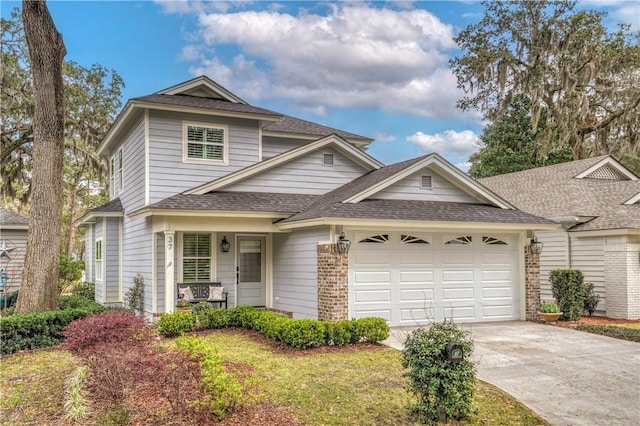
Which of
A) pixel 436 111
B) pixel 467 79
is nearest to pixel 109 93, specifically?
pixel 436 111

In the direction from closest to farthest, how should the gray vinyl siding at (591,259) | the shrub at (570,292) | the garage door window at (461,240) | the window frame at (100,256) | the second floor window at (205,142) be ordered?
the garage door window at (461,240) < the shrub at (570,292) < the second floor window at (205,142) < the gray vinyl siding at (591,259) < the window frame at (100,256)

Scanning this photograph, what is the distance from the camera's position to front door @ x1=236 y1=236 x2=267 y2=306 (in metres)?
14.2

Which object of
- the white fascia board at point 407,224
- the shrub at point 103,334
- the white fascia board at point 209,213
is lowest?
the shrub at point 103,334

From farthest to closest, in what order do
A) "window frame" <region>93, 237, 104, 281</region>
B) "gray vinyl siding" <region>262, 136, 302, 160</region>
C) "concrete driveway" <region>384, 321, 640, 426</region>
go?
"gray vinyl siding" <region>262, 136, 302, 160</region> → "window frame" <region>93, 237, 104, 281</region> → "concrete driveway" <region>384, 321, 640, 426</region>

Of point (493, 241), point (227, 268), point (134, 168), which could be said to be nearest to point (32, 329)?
point (227, 268)

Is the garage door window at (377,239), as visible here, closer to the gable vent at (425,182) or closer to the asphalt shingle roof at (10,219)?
the gable vent at (425,182)

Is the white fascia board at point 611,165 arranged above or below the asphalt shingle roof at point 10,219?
above

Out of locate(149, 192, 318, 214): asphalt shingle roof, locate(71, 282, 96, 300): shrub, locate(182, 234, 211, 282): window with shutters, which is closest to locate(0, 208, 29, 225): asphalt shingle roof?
locate(71, 282, 96, 300): shrub

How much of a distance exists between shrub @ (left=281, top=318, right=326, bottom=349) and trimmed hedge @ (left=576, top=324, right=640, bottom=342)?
6455 millimetres

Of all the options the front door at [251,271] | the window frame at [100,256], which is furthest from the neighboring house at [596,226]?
the window frame at [100,256]

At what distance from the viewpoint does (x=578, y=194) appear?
1731 centimetres

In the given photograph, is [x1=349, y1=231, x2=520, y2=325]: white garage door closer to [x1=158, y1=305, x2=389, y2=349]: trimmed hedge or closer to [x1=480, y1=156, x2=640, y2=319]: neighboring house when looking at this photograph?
[x1=158, y1=305, x2=389, y2=349]: trimmed hedge

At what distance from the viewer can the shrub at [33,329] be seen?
9.79 metres

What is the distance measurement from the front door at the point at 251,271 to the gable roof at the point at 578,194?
9.23 meters
